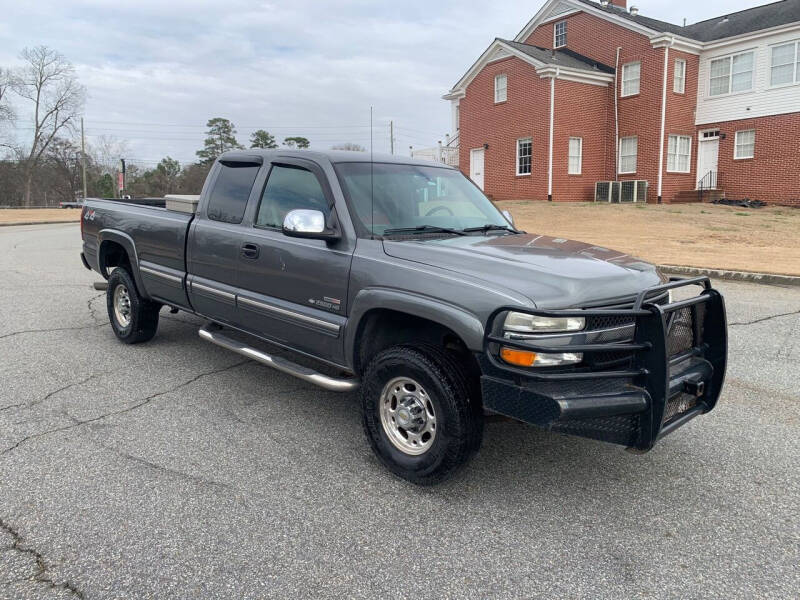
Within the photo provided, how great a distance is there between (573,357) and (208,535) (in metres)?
1.96

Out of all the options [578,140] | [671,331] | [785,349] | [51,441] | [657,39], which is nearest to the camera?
[671,331]

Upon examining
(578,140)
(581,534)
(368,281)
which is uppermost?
(578,140)

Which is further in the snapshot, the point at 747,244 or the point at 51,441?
the point at 747,244

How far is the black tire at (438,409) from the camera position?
3.24m

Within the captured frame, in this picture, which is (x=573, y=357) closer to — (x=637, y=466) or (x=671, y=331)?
(x=671, y=331)

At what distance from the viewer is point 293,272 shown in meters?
4.27

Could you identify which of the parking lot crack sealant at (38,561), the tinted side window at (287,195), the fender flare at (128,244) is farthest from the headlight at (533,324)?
the fender flare at (128,244)

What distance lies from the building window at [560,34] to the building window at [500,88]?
12.7 feet

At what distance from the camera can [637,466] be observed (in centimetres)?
378

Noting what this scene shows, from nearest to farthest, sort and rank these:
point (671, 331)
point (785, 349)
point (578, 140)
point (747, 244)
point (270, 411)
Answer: point (671, 331) → point (270, 411) → point (785, 349) → point (747, 244) → point (578, 140)

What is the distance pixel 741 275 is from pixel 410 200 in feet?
27.6

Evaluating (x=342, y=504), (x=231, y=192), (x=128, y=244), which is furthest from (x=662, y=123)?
(x=342, y=504)

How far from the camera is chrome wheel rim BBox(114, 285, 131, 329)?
648 centimetres

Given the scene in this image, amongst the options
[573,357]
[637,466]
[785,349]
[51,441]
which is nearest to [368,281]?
[573,357]
